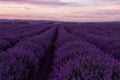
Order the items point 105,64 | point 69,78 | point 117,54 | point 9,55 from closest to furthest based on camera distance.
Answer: point 69,78 → point 105,64 → point 9,55 → point 117,54

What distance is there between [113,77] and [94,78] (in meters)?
0.38

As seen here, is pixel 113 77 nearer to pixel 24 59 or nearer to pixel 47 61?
pixel 24 59

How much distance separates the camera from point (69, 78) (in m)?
3.87

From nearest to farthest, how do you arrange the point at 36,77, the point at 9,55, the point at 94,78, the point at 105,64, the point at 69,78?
the point at 94,78
the point at 69,78
the point at 105,64
the point at 9,55
the point at 36,77

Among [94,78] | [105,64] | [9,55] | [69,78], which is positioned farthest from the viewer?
[9,55]

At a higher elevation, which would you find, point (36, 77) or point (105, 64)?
point (105, 64)

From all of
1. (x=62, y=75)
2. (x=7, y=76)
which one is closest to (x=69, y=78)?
(x=62, y=75)

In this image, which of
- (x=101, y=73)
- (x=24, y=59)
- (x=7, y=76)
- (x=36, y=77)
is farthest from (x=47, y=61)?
(x=101, y=73)

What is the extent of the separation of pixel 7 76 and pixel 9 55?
1.71m

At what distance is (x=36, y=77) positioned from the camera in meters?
7.37

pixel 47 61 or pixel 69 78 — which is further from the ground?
pixel 69 78

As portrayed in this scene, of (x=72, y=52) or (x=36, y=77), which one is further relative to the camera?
(x=36, y=77)

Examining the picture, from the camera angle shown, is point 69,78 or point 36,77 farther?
point 36,77

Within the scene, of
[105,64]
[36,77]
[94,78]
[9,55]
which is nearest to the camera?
[94,78]
